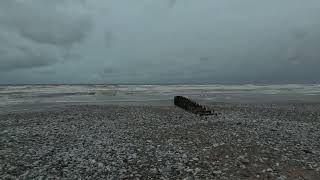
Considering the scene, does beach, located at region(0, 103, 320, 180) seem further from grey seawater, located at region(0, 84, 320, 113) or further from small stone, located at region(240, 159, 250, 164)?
grey seawater, located at region(0, 84, 320, 113)

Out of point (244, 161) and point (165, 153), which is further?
point (165, 153)

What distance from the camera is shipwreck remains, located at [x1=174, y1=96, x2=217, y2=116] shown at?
83.8 feet

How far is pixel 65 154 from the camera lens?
12695 millimetres

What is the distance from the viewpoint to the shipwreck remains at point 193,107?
25.5 m

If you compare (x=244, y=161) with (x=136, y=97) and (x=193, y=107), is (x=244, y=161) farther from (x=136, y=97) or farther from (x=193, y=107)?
(x=136, y=97)

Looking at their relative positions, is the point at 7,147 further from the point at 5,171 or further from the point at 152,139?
the point at 152,139

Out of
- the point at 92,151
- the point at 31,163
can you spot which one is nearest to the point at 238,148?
the point at 92,151

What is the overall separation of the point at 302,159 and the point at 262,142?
8.37 feet

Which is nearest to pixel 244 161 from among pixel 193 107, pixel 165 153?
pixel 165 153

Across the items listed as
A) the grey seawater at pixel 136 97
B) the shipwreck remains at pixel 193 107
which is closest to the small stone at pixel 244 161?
the shipwreck remains at pixel 193 107

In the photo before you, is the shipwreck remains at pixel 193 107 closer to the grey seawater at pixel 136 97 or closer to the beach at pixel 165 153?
the grey seawater at pixel 136 97

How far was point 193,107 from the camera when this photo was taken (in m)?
28.8

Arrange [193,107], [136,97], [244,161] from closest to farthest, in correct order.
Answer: [244,161], [193,107], [136,97]

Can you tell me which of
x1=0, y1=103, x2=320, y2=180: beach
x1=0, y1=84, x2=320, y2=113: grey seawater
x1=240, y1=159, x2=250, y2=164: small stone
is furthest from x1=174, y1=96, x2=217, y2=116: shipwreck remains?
x1=240, y1=159, x2=250, y2=164: small stone
